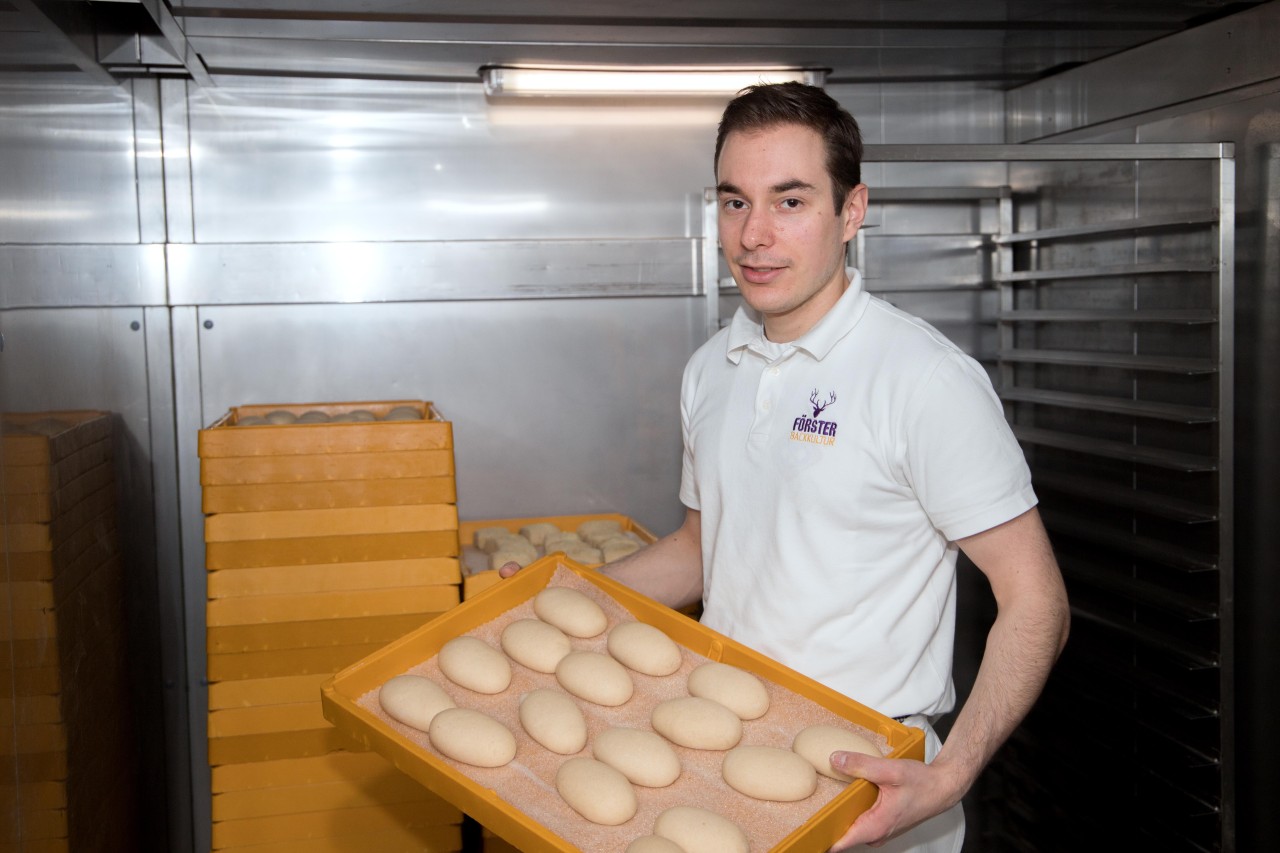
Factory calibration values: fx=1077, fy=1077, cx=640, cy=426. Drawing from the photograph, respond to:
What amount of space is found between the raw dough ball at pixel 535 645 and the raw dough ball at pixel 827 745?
393 millimetres

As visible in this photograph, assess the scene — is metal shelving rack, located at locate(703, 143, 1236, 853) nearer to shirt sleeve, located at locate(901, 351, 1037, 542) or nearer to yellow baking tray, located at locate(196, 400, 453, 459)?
yellow baking tray, located at locate(196, 400, 453, 459)

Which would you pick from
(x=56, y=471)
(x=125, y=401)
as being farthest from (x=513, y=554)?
(x=56, y=471)

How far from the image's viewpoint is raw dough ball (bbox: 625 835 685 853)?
3.98 ft

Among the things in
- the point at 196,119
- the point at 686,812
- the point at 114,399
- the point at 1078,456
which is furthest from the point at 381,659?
the point at 1078,456

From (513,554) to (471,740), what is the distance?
131 centimetres

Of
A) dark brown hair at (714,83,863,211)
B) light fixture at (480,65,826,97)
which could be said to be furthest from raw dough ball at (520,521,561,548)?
dark brown hair at (714,83,863,211)

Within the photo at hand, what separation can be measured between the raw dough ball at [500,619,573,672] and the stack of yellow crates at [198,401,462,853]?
2.51 feet

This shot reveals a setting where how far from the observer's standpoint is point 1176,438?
2.71 meters

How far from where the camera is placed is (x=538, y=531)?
9.71 ft

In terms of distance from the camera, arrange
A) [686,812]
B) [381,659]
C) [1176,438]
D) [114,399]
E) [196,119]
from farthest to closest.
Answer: [196,119] < [1176,438] < [114,399] < [381,659] < [686,812]

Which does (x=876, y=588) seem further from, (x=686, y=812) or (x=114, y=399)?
(x=114, y=399)

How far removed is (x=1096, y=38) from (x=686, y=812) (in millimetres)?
2312

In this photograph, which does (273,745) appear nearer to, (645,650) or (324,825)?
(324,825)

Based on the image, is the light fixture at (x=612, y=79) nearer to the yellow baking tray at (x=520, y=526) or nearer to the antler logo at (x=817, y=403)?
the yellow baking tray at (x=520, y=526)
